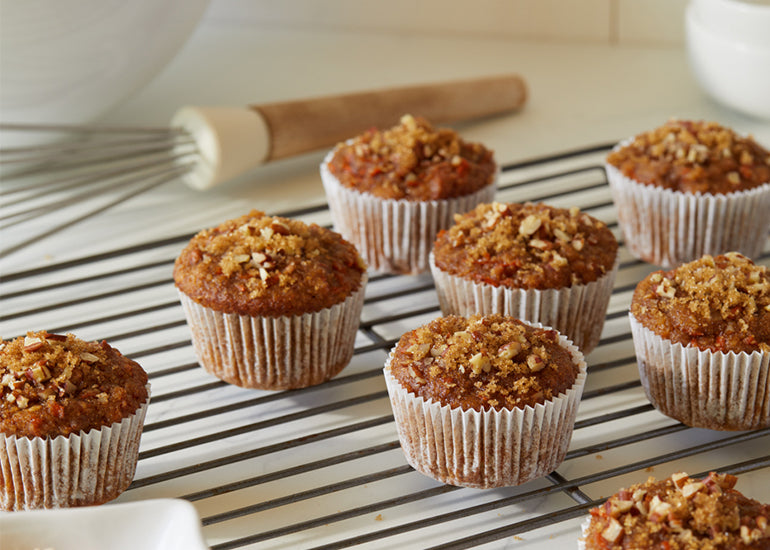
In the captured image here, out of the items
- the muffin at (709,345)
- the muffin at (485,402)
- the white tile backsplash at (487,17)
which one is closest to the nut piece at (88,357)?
the muffin at (485,402)

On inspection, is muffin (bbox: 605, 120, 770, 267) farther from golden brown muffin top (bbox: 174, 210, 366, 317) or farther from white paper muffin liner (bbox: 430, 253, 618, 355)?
golden brown muffin top (bbox: 174, 210, 366, 317)

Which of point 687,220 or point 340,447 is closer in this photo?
point 340,447

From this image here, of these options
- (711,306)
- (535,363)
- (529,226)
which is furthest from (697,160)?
(535,363)

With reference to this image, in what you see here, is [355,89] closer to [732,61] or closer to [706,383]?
[732,61]

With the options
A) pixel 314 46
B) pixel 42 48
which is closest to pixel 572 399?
pixel 42 48

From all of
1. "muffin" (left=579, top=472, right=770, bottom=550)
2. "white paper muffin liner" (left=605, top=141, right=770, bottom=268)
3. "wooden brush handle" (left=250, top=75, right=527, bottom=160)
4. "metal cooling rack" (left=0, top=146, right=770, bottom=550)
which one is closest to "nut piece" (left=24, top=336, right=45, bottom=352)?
"metal cooling rack" (left=0, top=146, right=770, bottom=550)

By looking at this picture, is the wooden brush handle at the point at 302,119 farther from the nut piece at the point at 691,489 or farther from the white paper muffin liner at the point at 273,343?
the nut piece at the point at 691,489
